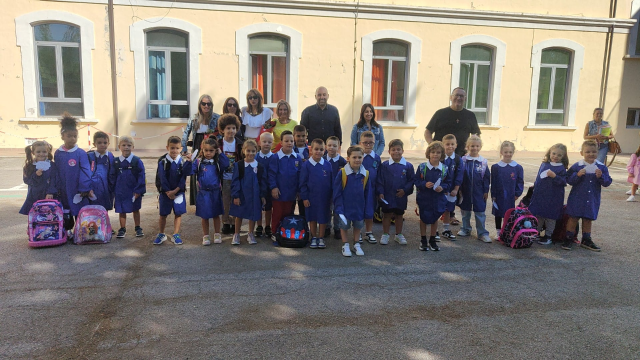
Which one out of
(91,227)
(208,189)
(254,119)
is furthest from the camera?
(254,119)

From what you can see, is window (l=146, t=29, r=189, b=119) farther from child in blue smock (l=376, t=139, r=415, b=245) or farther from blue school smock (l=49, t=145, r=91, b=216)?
child in blue smock (l=376, t=139, r=415, b=245)

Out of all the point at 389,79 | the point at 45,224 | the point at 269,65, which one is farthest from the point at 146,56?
the point at 45,224

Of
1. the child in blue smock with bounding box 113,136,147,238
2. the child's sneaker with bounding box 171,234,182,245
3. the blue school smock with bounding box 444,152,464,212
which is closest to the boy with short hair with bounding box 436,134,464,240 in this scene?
the blue school smock with bounding box 444,152,464,212

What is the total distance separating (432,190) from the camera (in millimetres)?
5527

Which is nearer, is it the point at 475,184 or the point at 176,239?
the point at 176,239

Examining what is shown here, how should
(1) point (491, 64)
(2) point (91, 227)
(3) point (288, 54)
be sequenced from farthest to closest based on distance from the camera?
(1) point (491, 64) < (3) point (288, 54) < (2) point (91, 227)

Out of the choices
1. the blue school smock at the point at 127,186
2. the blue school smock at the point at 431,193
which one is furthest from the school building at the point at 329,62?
the blue school smock at the point at 431,193

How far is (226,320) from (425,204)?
2.84 metres

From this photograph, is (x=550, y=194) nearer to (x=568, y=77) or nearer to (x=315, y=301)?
(x=315, y=301)

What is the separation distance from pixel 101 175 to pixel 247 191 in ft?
5.99

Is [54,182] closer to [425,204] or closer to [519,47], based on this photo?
[425,204]

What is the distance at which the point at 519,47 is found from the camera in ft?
49.5

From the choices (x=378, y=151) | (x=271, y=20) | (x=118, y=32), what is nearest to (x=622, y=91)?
(x=271, y=20)

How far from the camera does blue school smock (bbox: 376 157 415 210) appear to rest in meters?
5.65
